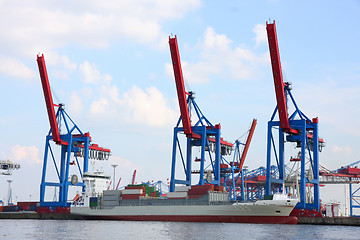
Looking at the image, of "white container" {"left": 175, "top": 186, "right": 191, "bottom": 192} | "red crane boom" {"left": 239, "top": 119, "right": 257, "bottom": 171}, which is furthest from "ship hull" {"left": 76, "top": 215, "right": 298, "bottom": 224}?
"red crane boom" {"left": 239, "top": 119, "right": 257, "bottom": 171}

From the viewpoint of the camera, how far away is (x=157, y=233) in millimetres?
49406

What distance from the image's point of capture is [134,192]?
253 ft

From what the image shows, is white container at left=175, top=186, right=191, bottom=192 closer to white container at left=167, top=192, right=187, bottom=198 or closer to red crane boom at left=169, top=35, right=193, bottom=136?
white container at left=167, top=192, right=187, bottom=198

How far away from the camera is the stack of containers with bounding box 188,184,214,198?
69.8 meters

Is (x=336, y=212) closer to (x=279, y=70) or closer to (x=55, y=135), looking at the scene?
(x=279, y=70)

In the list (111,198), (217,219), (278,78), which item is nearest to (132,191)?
(111,198)

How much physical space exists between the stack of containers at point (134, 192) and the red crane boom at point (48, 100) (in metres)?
18.1

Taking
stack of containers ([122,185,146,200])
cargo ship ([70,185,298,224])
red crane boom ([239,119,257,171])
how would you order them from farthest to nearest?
red crane boom ([239,119,257,171]) < stack of containers ([122,185,146,200]) < cargo ship ([70,185,298,224])

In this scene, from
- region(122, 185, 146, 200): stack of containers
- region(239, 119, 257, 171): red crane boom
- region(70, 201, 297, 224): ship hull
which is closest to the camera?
region(70, 201, 297, 224): ship hull

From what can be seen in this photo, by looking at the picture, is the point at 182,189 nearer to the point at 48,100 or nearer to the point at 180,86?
the point at 180,86

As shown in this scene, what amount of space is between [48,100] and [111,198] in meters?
21.8

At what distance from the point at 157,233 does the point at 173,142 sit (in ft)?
98.4

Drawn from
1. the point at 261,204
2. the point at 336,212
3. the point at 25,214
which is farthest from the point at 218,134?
the point at 25,214

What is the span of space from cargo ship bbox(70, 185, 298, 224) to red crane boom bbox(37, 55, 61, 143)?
46.1ft
